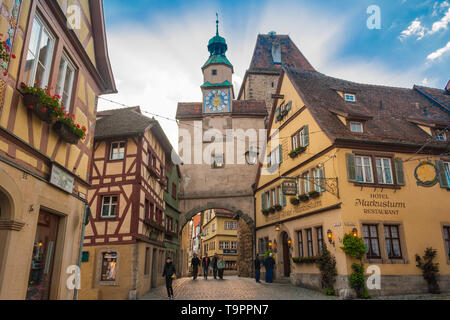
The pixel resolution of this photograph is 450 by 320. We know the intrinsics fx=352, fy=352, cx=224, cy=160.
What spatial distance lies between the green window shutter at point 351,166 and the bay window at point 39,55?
429 inches

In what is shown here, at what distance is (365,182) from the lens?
1389cm

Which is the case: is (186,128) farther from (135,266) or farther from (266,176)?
(135,266)

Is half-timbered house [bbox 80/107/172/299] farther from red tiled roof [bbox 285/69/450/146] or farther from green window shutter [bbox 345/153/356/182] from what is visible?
green window shutter [bbox 345/153/356/182]

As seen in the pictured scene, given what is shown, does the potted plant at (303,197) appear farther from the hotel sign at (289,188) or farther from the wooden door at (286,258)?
the wooden door at (286,258)

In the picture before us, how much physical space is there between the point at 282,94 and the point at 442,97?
30.6 feet

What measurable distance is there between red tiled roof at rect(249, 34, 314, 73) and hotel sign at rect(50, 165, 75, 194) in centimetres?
3360

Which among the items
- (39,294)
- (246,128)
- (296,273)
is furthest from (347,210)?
(246,128)

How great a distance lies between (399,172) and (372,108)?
4.84 metres

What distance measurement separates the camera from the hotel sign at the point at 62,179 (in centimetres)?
721

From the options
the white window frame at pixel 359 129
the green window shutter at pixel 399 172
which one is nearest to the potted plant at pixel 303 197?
the white window frame at pixel 359 129

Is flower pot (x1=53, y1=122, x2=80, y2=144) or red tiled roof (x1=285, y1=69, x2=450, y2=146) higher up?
red tiled roof (x1=285, y1=69, x2=450, y2=146)

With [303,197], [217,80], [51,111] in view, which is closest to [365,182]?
[303,197]

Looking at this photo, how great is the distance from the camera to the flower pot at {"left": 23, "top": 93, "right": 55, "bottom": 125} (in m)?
6.06

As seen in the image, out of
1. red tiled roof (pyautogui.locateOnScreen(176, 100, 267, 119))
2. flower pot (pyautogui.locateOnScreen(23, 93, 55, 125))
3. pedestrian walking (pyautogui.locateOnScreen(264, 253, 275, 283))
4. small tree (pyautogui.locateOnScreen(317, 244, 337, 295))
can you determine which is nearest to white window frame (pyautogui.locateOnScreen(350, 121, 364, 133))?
small tree (pyautogui.locateOnScreen(317, 244, 337, 295))
